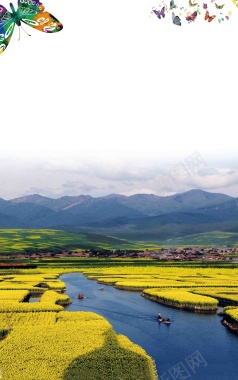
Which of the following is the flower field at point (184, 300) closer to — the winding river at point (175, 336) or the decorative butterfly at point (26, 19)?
the winding river at point (175, 336)

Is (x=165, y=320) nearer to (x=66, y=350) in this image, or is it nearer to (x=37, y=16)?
(x=66, y=350)

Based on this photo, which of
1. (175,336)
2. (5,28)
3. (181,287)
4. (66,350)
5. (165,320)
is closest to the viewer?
(5,28)

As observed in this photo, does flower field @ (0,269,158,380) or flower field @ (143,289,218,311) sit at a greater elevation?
flower field @ (143,289,218,311)

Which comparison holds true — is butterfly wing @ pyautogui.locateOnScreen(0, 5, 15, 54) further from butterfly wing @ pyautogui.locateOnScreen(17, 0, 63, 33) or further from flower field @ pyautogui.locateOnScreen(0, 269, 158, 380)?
flower field @ pyautogui.locateOnScreen(0, 269, 158, 380)

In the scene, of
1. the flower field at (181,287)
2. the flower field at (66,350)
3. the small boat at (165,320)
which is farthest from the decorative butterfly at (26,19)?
the flower field at (181,287)

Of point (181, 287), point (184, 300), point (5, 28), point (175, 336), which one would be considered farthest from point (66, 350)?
point (181, 287)

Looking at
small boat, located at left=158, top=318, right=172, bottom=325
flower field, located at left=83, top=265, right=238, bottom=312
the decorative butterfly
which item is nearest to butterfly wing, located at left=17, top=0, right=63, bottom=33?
the decorative butterfly

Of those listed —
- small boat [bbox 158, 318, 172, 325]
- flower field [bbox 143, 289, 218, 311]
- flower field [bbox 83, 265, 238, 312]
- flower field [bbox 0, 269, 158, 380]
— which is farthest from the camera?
flower field [bbox 83, 265, 238, 312]
